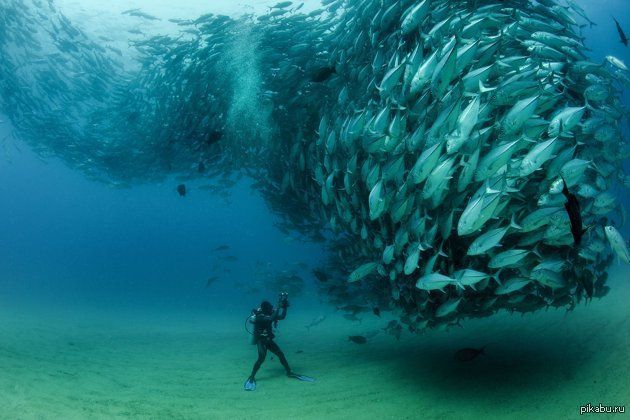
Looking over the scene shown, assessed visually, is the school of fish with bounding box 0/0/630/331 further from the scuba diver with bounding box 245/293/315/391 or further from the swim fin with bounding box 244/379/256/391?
the swim fin with bounding box 244/379/256/391

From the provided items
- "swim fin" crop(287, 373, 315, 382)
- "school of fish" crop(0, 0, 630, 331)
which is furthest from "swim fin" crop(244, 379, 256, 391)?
"school of fish" crop(0, 0, 630, 331)

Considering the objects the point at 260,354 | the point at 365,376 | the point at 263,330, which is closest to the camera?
the point at 365,376

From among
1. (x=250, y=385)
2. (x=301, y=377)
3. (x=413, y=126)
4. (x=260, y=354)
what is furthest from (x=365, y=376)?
(x=413, y=126)

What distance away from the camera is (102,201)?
12569 centimetres

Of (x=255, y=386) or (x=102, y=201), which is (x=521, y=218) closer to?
(x=255, y=386)

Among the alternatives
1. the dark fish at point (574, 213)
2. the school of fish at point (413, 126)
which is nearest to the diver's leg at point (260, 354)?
the school of fish at point (413, 126)

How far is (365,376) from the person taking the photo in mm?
7324

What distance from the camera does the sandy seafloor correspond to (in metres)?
5.40

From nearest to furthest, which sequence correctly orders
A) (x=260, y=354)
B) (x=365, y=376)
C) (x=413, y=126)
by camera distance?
(x=413, y=126), (x=365, y=376), (x=260, y=354)

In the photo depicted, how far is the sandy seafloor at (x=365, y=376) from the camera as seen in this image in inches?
213

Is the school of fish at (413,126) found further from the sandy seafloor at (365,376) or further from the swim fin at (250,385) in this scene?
the swim fin at (250,385)

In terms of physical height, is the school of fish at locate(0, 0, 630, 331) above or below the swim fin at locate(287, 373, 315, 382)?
above

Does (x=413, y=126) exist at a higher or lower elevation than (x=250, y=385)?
higher

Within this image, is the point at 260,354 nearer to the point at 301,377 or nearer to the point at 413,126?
the point at 301,377
